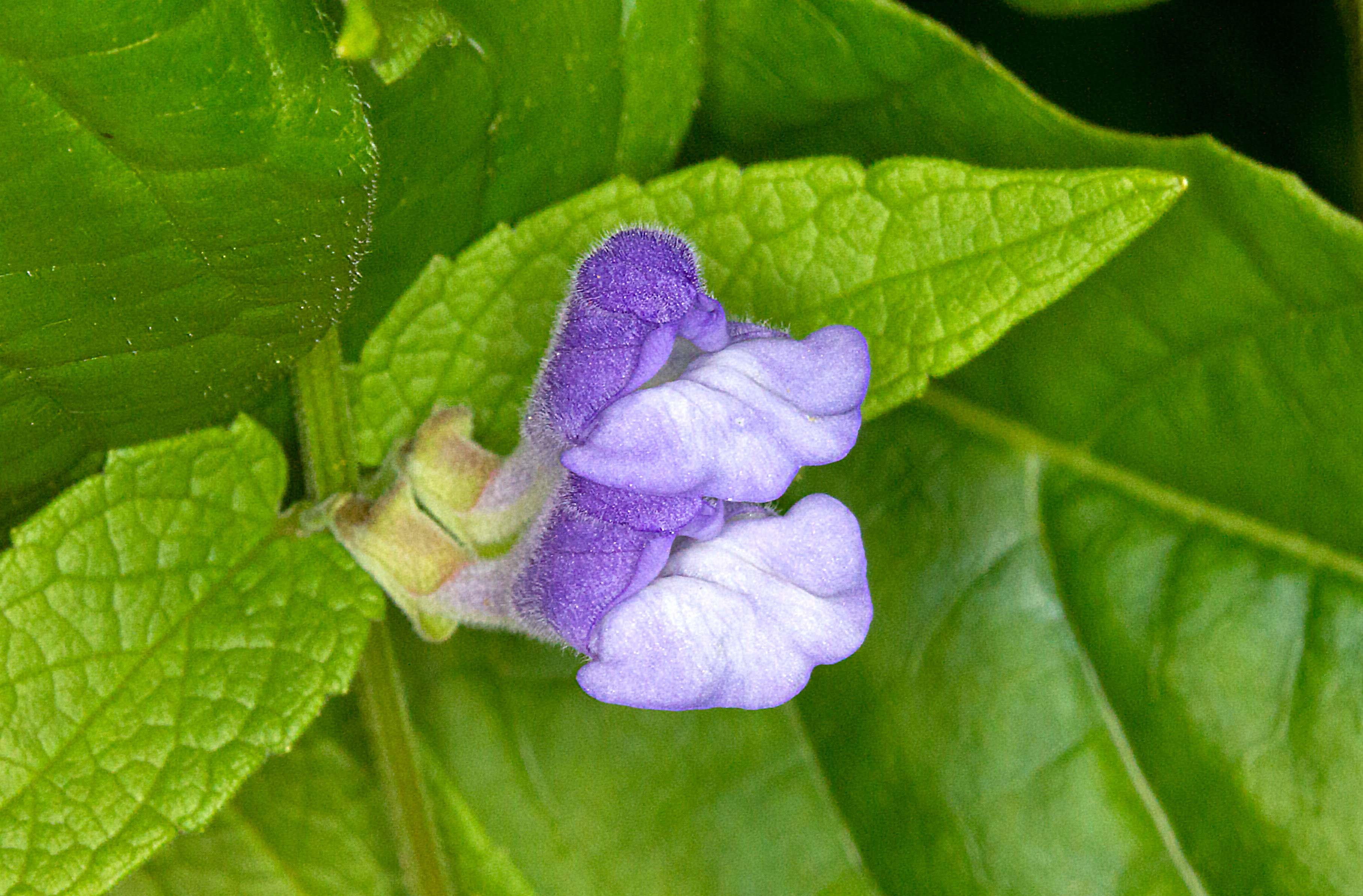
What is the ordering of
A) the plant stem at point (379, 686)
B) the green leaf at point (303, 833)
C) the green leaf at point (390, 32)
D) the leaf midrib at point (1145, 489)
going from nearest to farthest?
the green leaf at point (390, 32) → the plant stem at point (379, 686) → the leaf midrib at point (1145, 489) → the green leaf at point (303, 833)

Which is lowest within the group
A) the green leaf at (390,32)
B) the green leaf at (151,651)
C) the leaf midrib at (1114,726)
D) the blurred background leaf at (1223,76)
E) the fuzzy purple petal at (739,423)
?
the leaf midrib at (1114,726)

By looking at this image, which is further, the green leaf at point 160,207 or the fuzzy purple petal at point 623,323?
the fuzzy purple petal at point 623,323

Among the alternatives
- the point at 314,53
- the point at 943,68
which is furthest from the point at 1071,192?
the point at 314,53

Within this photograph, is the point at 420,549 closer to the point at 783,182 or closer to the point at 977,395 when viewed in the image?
the point at 783,182

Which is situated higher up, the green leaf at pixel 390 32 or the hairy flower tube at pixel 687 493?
the green leaf at pixel 390 32

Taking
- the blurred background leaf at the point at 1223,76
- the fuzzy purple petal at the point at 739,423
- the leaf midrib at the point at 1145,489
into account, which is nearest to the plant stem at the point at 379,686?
the fuzzy purple petal at the point at 739,423

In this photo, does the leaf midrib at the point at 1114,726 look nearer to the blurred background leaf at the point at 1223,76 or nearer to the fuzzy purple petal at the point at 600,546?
the blurred background leaf at the point at 1223,76

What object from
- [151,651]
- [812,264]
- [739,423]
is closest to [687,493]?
[739,423]

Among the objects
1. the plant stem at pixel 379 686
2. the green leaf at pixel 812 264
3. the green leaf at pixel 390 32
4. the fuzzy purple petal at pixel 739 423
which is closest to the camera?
the green leaf at pixel 390 32
